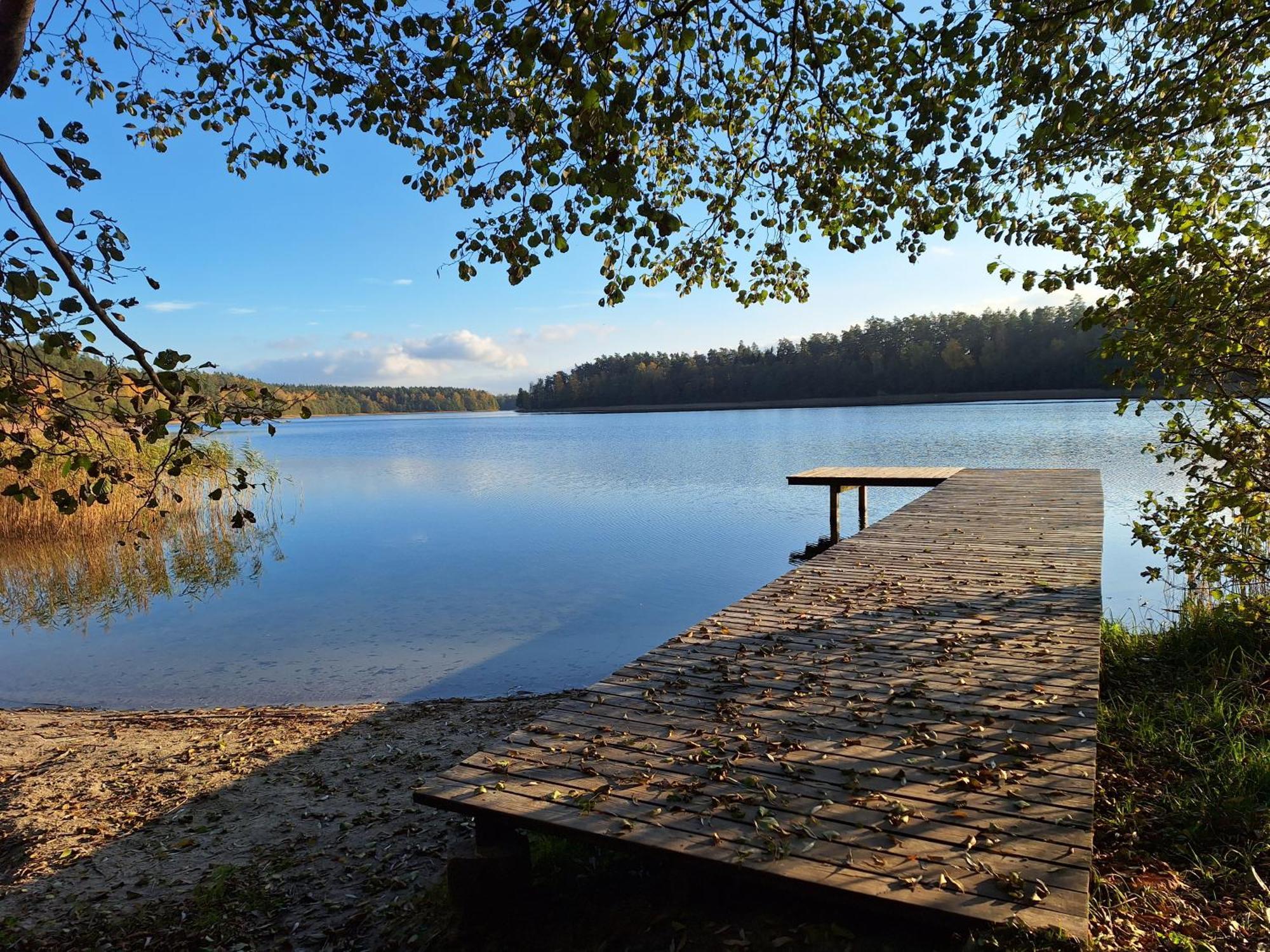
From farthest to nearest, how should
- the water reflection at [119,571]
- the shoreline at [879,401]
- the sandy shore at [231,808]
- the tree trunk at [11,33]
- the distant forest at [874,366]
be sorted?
the distant forest at [874,366], the shoreline at [879,401], the water reflection at [119,571], the sandy shore at [231,808], the tree trunk at [11,33]

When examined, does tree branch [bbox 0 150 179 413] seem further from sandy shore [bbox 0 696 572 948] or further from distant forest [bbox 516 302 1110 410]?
distant forest [bbox 516 302 1110 410]

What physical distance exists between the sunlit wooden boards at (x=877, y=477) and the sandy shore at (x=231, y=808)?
860 centimetres

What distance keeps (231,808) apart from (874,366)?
77142 mm

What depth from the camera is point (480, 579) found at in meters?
11.6

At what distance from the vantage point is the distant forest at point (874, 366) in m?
64.6

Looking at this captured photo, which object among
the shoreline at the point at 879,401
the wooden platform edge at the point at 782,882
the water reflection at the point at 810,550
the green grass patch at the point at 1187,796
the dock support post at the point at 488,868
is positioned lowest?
the water reflection at the point at 810,550

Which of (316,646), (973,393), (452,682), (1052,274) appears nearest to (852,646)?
(1052,274)

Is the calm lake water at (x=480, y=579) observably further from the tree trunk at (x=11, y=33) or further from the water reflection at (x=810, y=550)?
the tree trunk at (x=11, y=33)

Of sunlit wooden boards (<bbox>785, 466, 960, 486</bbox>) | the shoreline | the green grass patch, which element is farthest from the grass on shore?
the shoreline

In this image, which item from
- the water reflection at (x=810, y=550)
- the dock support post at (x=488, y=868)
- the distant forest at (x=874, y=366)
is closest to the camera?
the dock support post at (x=488, y=868)

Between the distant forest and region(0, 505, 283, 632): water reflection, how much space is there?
50.3m

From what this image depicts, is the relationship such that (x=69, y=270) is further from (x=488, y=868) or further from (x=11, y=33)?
(x=488, y=868)

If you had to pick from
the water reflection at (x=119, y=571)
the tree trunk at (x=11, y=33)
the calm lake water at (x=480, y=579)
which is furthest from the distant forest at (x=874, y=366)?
the tree trunk at (x=11, y=33)

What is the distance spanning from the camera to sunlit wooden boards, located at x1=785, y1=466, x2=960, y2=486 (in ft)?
42.4
